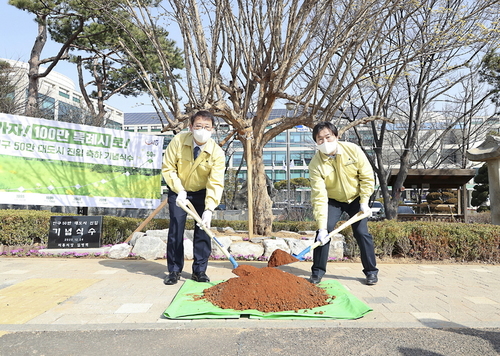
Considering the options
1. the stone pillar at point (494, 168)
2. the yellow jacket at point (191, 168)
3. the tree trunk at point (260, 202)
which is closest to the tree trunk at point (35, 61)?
the tree trunk at point (260, 202)

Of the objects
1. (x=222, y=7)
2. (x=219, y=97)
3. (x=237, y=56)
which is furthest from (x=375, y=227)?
(x=222, y=7)

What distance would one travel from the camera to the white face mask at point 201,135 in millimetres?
3996

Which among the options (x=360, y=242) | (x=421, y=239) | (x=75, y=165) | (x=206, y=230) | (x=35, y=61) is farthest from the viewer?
(x=35, y=61)

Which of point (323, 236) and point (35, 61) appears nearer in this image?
point (323, 236)

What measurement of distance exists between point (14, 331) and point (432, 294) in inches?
138

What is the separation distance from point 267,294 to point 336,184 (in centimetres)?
160

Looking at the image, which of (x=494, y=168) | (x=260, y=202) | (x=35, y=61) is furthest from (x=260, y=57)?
(x=35, y=61)

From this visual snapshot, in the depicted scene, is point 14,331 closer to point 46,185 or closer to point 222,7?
point 46,185

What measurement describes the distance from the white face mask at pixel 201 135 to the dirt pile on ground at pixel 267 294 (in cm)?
148

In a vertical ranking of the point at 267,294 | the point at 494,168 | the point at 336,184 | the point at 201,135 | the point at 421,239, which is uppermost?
the point at 494,168

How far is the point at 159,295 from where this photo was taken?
11.6 feet

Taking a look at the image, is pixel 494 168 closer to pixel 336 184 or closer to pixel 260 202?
pixel 260 202

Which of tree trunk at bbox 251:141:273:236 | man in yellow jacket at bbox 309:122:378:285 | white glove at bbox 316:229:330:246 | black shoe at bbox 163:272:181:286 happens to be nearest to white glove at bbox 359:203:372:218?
man in yellow jacket at bbox 309:122:378:285

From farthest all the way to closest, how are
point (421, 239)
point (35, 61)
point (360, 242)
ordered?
point (35, 61) → point (421, 239) → point (360, 242)
